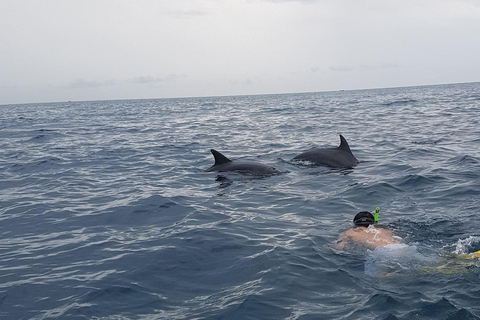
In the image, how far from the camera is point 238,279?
6941 mm

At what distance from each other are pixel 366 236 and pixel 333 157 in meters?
7.76

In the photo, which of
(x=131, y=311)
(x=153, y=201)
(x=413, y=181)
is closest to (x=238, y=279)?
(x=131, y=311)

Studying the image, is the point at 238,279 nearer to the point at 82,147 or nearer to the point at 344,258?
the point at 344,258

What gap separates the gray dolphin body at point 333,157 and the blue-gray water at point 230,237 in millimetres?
602

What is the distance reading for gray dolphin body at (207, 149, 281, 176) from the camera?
1448cm

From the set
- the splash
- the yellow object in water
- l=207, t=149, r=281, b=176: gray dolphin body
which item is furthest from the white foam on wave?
l=207, t=149, r=281, b=176: gray dolphin body

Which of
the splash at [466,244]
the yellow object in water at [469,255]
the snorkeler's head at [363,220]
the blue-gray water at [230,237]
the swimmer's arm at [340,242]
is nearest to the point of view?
the blue-gray water at [230,237]

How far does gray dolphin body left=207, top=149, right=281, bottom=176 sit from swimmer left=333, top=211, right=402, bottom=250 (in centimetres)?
606

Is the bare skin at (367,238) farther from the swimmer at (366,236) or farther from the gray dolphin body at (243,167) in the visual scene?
the gray dolphin body at (243,167)

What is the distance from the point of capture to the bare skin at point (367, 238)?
7.77 metres

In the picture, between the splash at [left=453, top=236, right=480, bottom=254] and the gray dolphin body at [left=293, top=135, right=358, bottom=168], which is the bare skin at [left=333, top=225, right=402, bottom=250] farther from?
the gray dolphin body at [left=293, top=135, right=358, bottom=168]

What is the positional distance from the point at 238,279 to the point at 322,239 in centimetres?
224

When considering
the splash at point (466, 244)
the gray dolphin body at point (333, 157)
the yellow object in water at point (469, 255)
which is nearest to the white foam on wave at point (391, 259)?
the yellow object in water at point (469, 255)

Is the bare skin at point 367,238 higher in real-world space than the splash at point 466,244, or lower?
higher
